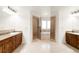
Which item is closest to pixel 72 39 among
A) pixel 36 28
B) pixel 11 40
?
pixel 36 28

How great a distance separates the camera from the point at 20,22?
5.24ft

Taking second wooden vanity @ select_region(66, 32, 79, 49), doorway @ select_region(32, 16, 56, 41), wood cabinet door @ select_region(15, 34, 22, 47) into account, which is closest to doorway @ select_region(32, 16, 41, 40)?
doorway @ select_region(32, 16, 56, 41)

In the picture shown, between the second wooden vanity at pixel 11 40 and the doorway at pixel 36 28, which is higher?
the doorway at pixel 36 28

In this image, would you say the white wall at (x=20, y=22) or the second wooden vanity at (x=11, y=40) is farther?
the second wooden vanity at (x=11, y=40)

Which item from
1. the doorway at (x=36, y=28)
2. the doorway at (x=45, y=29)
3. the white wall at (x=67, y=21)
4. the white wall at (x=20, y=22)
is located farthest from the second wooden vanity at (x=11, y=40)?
the white wall at (x=67, y=21)

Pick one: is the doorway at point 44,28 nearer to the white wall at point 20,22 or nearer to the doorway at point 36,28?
the doorway at point 36,28

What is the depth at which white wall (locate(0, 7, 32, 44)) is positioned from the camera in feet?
5.12

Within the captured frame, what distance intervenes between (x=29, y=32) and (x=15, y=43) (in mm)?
343

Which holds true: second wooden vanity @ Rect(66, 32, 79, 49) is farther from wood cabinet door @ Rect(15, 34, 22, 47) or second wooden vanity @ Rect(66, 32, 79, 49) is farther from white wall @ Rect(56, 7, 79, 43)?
wood cabinet door @ Rect(15, 34, 22, 47)

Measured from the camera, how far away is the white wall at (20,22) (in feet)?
5.12

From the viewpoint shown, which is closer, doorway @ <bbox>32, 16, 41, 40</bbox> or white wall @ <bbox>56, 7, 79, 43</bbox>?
white wall @ <bbox>56, 7, 79, 43</bbox>
